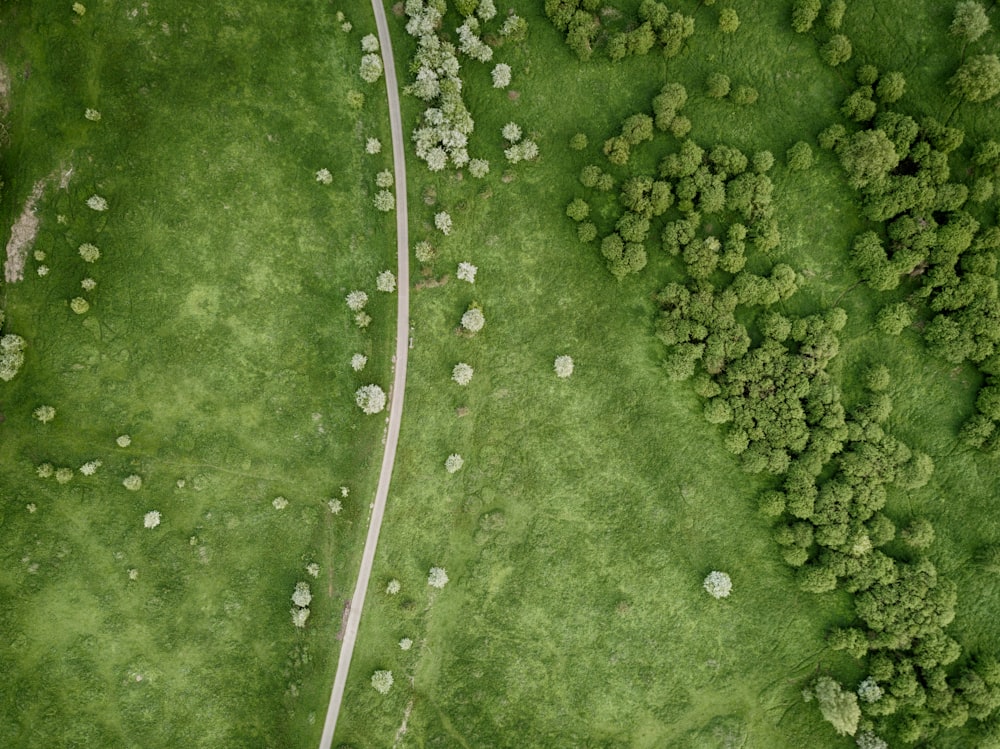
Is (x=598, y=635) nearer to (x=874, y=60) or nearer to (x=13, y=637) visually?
(x=13, y=637)

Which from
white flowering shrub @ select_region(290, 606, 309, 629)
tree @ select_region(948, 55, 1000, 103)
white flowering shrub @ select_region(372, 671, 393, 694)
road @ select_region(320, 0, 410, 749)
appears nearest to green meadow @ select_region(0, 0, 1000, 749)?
road @ select_region(320, 0, 410, 749)

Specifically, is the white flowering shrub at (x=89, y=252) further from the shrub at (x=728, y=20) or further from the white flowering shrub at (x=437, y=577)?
the shrub at (x=728, y=20)

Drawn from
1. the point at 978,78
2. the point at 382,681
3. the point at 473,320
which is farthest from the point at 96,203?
the point at 978,78

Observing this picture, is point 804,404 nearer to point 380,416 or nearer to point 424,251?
point 424,251

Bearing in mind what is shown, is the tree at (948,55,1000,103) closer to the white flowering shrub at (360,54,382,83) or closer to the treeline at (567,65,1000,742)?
the treeline at (567,65,1000,742)

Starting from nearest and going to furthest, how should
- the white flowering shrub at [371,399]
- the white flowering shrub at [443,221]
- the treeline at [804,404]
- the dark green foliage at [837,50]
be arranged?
1. the treeline at [804,404]
2. the dark green foliage at [837,50]
3. the white flowering shrub at [371,399]
4. the white flowering shrub at [443,221]

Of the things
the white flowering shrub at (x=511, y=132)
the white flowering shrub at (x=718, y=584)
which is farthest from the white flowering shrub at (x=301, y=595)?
the white flowering shrub at (x=511, y=132)
